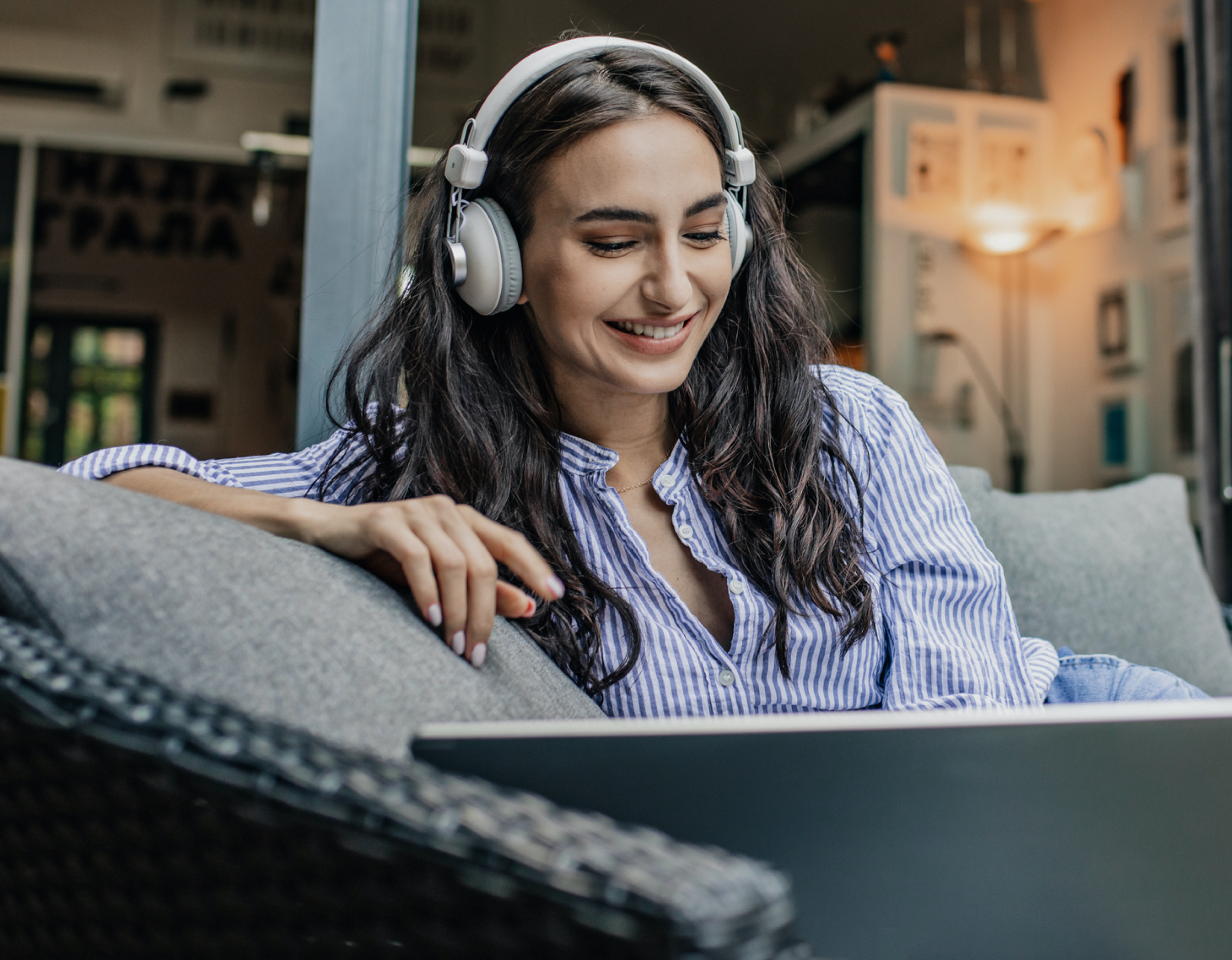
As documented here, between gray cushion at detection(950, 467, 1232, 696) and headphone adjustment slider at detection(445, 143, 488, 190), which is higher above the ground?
headphone adjustment slider at detection(445, 143, 488, 190)

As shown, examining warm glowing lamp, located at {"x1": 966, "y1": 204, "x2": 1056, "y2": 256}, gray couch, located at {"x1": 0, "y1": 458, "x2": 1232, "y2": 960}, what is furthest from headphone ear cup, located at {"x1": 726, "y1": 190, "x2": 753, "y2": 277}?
warm glowing lamp, located at {"x1": 966, "y1": 204, "x2": 1056, "y2": 256}

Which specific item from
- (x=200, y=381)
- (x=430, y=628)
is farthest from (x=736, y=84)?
(x=430, y=628)

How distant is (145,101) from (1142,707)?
5.70m

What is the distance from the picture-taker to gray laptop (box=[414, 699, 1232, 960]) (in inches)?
14.8

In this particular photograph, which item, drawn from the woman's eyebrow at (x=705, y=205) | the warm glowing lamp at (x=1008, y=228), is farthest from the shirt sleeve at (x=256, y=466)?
the warm glowing lamp at (x=1008, y=228)

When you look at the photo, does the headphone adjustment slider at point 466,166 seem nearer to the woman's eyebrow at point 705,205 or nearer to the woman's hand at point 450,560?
the woman's eyebrow at point 705,205

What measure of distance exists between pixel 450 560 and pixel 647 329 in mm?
413

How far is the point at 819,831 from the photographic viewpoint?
0.39 meters

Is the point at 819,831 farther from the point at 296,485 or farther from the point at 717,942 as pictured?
the point at 296,485

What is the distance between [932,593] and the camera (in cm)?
95

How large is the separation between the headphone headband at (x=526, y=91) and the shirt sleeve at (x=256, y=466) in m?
0.28

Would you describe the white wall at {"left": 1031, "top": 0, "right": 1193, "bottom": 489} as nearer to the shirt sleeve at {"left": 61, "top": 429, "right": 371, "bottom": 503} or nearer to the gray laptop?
the shirt sleeve at {"left": 61, "top": 429, "right": 371, "bottom": 503}

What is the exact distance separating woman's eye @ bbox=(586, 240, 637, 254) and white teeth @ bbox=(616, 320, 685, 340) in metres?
0.07

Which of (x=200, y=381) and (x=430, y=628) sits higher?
(x=200, y=381)
